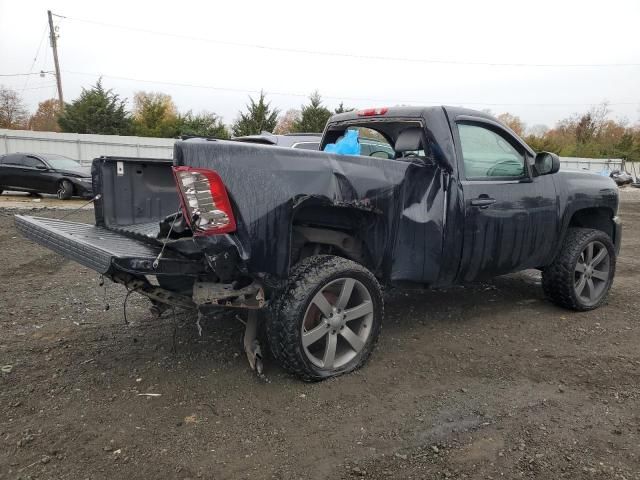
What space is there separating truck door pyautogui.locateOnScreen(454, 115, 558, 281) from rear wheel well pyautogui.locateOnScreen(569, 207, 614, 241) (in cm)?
69

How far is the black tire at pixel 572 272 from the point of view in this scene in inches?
187

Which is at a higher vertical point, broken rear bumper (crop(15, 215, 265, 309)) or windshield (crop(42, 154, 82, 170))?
windshield (crop(42, 154, 82, 170))

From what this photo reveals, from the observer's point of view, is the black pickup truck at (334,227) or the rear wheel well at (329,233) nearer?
the black pickup truck at (334,227)

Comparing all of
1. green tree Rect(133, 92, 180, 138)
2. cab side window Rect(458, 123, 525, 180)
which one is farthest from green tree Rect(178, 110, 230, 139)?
cab side window Rect(458, 123, 525, 180)

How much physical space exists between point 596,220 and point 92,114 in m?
33.5

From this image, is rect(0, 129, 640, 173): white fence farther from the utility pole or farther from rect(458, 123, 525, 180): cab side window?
rect(458, 123, 525, 180): cab side window

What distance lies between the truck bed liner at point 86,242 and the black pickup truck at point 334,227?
0.01m

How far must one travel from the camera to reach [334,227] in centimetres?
350

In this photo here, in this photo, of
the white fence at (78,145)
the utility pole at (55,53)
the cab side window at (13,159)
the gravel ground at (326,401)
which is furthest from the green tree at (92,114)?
the gravel ground at (326,401)

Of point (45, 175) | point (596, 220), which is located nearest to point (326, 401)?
point (596, 220)

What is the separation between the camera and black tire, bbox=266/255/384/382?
308 cm

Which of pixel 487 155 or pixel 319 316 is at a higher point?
pixel 487 155

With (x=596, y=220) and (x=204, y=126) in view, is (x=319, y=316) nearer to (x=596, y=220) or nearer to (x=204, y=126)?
(x=596, y=220)

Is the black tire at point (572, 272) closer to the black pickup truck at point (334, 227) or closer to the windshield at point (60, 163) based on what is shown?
the black pickup truck at point (334, 227)
